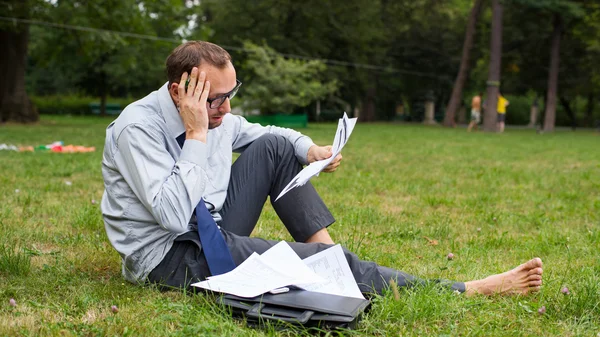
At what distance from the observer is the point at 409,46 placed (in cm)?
3962

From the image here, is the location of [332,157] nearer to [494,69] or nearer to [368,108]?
[494,69]

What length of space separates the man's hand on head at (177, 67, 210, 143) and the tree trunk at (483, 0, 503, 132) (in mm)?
26091

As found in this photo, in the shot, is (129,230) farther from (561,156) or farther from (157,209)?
(561,156)

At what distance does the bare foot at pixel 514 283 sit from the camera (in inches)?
122

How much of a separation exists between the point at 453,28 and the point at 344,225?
121 ft

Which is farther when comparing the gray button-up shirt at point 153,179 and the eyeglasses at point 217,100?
the eyeglasses at point 217,100

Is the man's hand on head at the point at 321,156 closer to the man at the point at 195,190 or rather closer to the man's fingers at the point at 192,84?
the man at the point at 195,190

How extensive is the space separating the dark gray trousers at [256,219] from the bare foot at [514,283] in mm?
110

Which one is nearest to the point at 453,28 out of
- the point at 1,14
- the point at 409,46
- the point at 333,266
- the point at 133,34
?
the point at 409,46

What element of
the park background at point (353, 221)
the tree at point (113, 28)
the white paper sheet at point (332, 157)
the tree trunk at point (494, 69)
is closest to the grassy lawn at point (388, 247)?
the park background at point (353, 221)

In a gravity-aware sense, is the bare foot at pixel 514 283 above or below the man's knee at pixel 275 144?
below

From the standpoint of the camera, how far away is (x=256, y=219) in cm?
343

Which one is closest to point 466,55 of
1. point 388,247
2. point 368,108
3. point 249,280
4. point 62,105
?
point 368,108

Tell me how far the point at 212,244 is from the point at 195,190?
0.98ft
